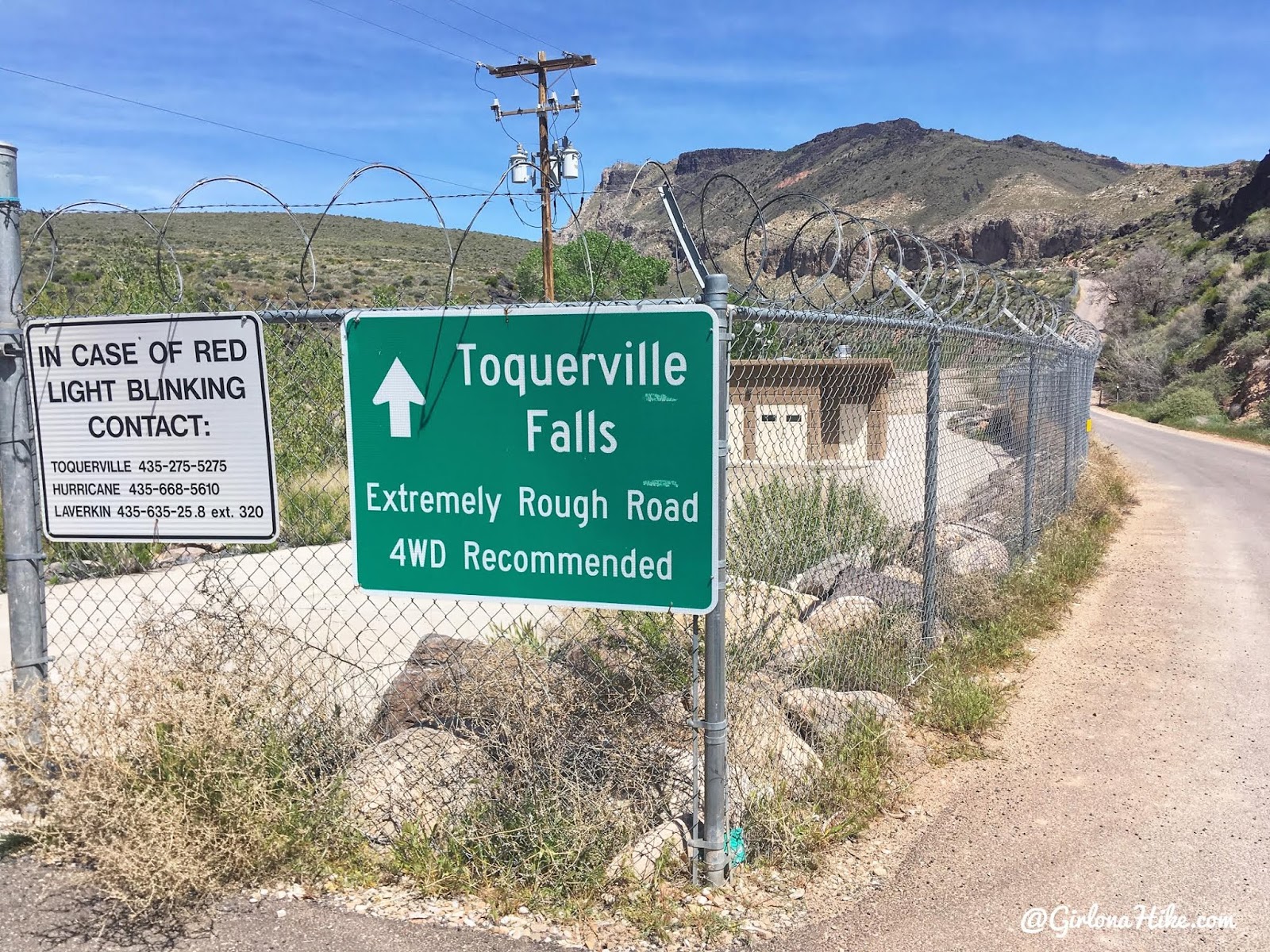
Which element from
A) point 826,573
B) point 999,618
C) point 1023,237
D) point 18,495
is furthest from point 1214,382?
point 1023,237

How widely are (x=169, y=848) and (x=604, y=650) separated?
6.28 ft

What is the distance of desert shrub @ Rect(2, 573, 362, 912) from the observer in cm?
337

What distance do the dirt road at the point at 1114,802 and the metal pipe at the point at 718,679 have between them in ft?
1.27

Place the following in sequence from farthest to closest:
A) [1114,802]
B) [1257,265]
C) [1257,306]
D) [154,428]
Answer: [1257,265] → [1257,306] → [1114,802] → [154,428]

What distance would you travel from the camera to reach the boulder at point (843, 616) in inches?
221

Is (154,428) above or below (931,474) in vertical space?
above

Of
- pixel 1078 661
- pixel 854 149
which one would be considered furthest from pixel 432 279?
→ pixel 854 149

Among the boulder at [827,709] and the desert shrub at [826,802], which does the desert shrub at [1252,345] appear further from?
the desert shrub at [826,802]

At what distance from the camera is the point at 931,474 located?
5.70m

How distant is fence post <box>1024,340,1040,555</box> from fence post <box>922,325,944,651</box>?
101 inches

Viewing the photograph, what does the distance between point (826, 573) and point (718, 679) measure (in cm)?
382

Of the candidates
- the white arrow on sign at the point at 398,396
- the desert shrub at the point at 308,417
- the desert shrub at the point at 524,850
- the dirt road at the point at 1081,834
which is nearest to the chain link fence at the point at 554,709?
the desert shrub at the point at 524,850

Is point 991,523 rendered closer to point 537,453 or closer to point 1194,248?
point 537,453

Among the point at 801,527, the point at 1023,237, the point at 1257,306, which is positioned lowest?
the point at 801,527
